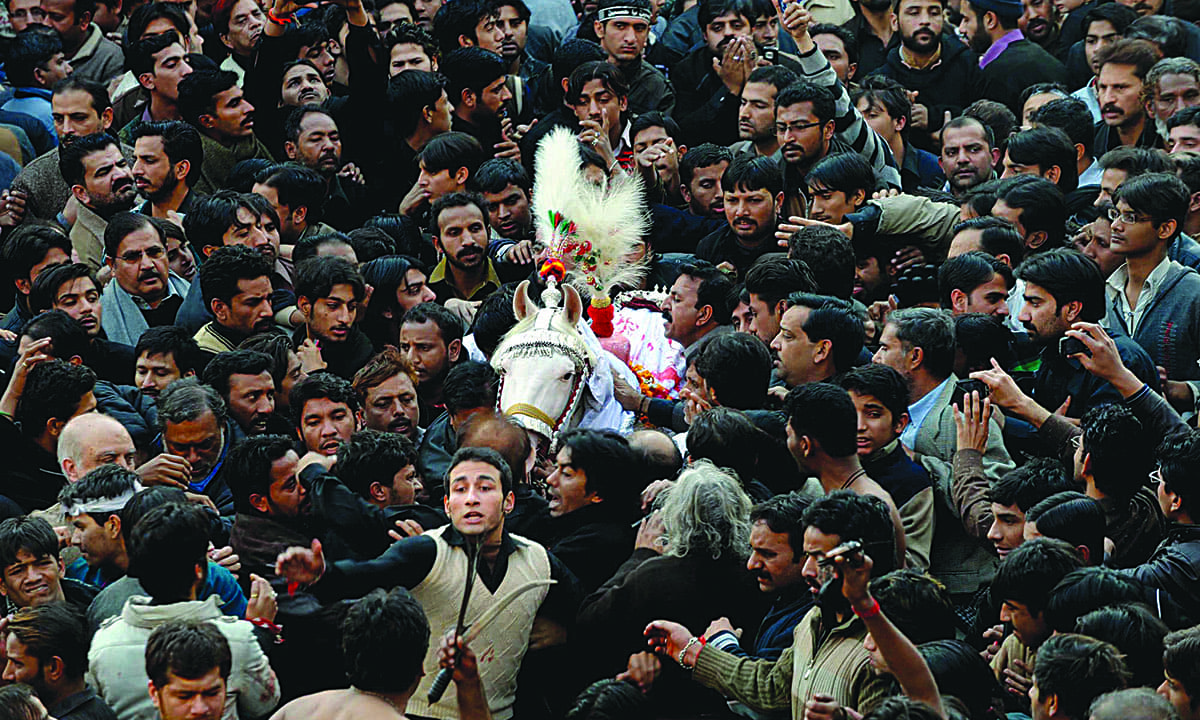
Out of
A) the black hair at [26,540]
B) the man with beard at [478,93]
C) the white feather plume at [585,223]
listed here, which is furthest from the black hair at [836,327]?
the man with beard at [478,93]

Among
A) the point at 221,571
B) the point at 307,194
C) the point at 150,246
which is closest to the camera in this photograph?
the point at 221,571

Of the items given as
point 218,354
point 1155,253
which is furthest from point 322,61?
point 1155,253

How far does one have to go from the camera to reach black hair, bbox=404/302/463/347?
32.5 feet

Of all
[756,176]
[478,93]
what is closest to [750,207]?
[756,176]

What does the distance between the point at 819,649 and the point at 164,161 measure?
20.4 ft

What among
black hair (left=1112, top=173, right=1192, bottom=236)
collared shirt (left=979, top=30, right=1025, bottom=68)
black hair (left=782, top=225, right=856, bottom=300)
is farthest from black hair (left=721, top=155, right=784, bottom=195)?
collared shirt (left=979, top=30, right=1025, bottom=68)

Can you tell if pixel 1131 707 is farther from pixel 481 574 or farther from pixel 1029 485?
pixel 481 574

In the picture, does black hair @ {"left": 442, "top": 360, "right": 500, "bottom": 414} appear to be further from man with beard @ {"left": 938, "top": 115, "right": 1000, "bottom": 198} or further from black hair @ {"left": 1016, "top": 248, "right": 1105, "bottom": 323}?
→ man with beard @ {"left": 938, "top": 115, "right": 1000, "bottom": 198}

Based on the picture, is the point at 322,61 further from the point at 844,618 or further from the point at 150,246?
the point at 844,618

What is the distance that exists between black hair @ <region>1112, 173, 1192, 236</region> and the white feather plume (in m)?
2.61

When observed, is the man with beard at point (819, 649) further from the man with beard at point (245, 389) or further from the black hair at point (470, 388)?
the man with beard at point (245, 389)

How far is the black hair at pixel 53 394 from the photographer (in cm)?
866

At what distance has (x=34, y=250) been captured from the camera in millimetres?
10398

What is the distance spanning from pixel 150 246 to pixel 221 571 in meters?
3.71
